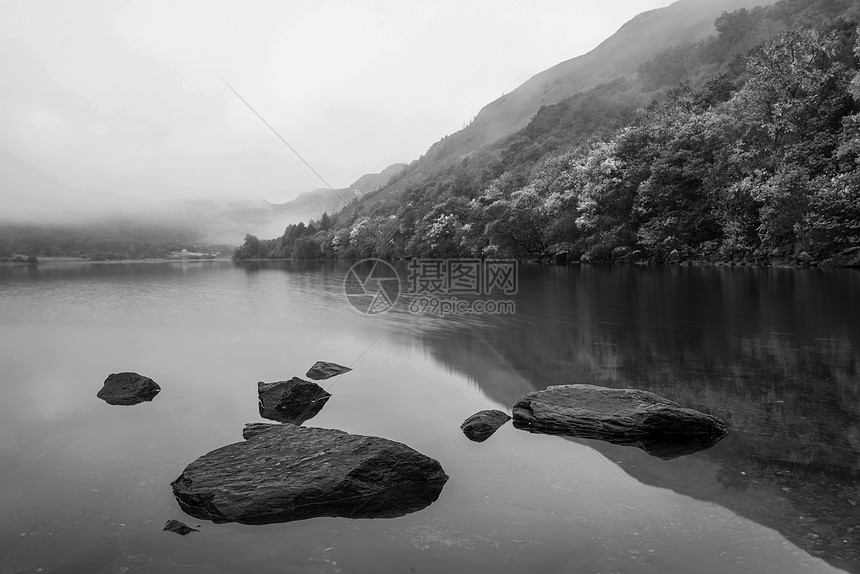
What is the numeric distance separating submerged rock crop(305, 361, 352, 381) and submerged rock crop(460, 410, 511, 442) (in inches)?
248

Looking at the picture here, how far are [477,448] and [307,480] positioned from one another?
348 centimetres

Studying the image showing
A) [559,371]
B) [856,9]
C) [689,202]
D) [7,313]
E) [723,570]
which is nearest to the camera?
[723,570]

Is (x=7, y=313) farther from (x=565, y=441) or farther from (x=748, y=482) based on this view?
(x=748, y=482)

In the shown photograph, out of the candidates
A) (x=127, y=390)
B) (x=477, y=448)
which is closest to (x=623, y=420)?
(x=477, y=448)

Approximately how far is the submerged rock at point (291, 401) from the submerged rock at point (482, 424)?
147 inches

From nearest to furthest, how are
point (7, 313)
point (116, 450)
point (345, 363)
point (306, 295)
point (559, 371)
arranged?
1. point (116, 450)
2. point (559, 371)
3. point (345, 363)
4. point (7, 313)
5. point (306, 295)

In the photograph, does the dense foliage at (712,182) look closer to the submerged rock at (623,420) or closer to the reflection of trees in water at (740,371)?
the reflection of trees in water at (740,371)

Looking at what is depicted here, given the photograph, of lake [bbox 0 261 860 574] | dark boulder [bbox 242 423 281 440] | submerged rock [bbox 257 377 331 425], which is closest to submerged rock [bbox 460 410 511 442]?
lake [bbox 0 261 860 574]

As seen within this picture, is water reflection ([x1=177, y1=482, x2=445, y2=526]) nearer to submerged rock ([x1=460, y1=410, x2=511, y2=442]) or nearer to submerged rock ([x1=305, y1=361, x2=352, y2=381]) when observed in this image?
submerged rock ([x1=460, y1=410, x2=511, y2=442])

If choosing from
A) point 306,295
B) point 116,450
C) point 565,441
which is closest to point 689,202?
point 306,295

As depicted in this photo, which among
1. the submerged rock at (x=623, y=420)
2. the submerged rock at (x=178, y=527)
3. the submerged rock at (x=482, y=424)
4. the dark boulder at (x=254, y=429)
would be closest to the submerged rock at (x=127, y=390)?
the dark boulder at (x=254, y=429)

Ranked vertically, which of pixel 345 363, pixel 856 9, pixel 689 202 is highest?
pixel 856 9

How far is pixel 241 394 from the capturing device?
14750 millimetres

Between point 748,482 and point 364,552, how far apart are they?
19.2 feet
